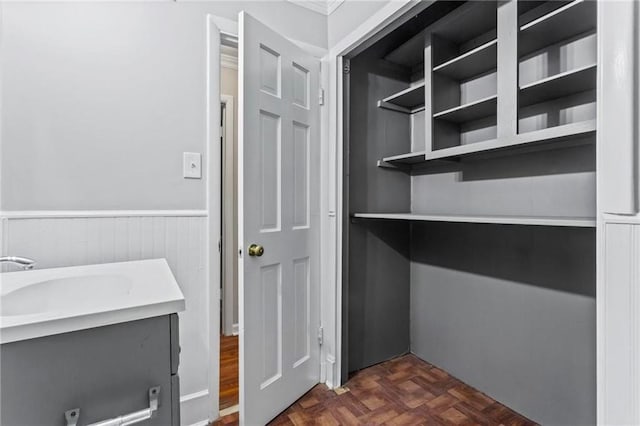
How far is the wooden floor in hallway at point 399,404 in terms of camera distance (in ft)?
5.23

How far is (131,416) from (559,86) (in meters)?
1.86

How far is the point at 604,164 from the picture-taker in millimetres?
842

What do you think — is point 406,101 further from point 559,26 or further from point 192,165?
point 192,165

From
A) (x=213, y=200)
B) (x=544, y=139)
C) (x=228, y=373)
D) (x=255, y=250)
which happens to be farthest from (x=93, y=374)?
(x=544, y=139)

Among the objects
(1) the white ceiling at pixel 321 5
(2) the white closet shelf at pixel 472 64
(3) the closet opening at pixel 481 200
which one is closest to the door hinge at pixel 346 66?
(3) the closet opening at pixel 481 200

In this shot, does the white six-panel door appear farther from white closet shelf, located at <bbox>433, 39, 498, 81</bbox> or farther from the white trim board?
white closet shelf, located at <bbox>433, 39, 498, 81</bbox>

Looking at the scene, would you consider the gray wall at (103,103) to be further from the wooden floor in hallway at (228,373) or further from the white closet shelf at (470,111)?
the white closet shelf at (470,111)

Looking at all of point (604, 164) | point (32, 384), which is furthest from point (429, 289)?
point (32, 384)

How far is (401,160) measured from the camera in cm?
204

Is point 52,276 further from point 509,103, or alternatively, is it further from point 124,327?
point 509,103

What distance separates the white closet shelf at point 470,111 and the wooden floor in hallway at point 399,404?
157 centimetres

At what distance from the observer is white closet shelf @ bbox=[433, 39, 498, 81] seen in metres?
1.50

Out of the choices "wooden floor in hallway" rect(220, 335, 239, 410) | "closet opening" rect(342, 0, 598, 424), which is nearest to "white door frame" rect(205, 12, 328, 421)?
"wooden floor in hallway" rect(220, 335, 239, 410)

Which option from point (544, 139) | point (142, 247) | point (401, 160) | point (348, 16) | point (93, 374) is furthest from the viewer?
point (401, 160)
